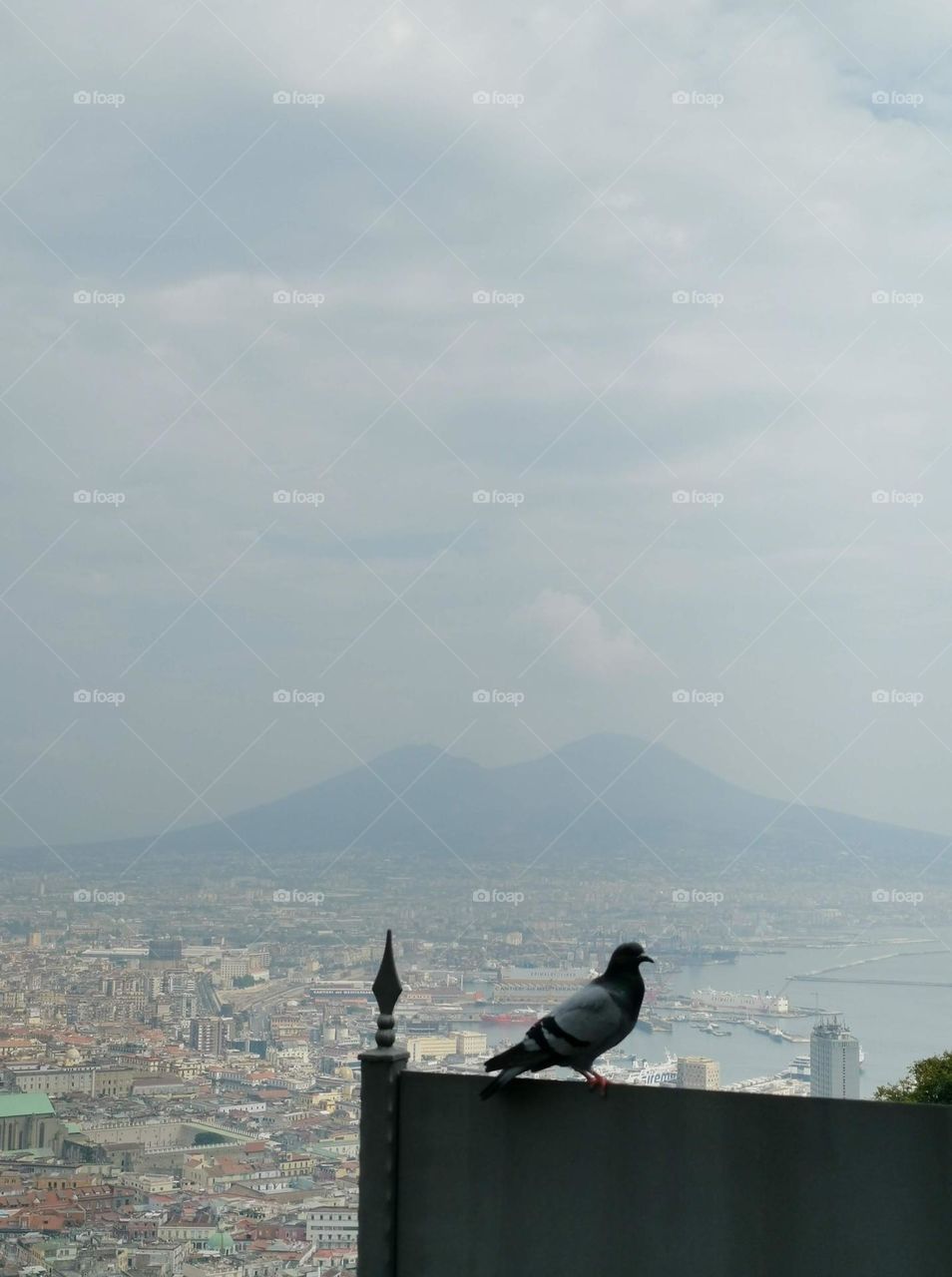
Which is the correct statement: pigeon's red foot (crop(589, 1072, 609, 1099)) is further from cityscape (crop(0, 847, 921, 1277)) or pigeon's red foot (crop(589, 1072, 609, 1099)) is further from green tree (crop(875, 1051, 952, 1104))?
green tree (crop(875, 1051, 952, 1104))

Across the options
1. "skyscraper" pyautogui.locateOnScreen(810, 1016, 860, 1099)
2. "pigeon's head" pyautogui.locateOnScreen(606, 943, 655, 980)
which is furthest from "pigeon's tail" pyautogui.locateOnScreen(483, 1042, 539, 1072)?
"skyscraper" pyautogui.locateOnScreen(810, 1016, 860, 1099)

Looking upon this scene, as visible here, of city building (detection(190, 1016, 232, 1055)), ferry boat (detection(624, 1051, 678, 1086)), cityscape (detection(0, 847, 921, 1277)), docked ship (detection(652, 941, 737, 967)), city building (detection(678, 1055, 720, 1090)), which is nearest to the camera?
ferry boat (detection(624, 1051, 678, 1086))

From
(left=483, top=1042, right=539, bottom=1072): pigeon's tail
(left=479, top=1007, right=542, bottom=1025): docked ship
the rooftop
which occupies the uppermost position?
(left=483, top=1042, right=539, bottom=1072): pigeon's tail

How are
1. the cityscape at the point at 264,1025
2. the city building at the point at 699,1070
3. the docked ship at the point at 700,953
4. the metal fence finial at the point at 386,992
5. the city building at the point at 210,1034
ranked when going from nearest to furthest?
the metal fence finial at the point at 386,992
the city building at the point at 699,1070
the cityscape at the point at 264,1025
the city building at the point at 210,1034
the docked ship at the point at 700,953

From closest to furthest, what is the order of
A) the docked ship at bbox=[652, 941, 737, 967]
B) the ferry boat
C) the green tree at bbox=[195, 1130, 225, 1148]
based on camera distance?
the ferry boat
the green tree at bbox=[195, 1130, 225, 1148]
the docked ship at bbox=[652, 941, 737, 967]

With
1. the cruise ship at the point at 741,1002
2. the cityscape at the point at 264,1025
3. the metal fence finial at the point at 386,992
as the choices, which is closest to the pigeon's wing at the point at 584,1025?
the metal fence finial at the point at 386,992

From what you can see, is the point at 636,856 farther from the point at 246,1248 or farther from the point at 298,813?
the point at 246,1248

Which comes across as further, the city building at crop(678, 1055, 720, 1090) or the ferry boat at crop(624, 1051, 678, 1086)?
the city building at crop(678, 1055, 720, 1090)

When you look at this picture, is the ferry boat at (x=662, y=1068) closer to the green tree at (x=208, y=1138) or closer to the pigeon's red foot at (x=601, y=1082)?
the green tree at (x=208, y=1138)
